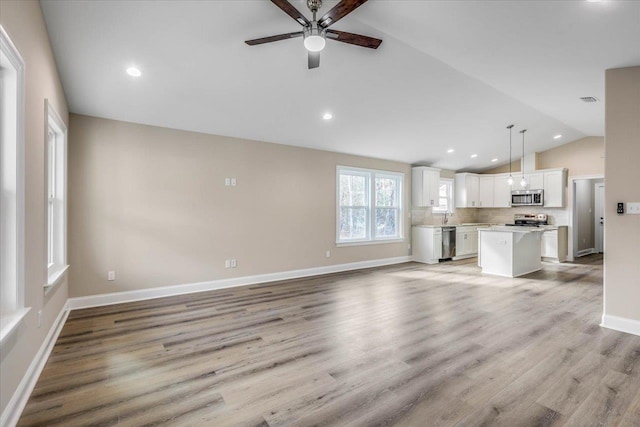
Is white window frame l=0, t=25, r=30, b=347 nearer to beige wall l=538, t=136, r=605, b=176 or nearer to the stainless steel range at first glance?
the stainless steel range

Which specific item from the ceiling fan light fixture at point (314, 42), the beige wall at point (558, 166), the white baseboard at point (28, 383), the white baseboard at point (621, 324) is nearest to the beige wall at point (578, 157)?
the beige wall at point (558, 166)

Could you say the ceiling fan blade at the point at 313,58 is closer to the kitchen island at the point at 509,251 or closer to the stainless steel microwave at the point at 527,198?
the kitchen island at the point at 509,251

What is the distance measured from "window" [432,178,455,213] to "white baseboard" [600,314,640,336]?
5196mm

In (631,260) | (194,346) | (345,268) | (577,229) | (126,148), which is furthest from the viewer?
(577,229)

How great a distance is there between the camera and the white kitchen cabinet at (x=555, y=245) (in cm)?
751

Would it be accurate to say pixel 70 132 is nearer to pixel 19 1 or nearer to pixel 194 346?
pixel 19 1

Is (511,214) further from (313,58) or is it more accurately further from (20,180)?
(20,180)

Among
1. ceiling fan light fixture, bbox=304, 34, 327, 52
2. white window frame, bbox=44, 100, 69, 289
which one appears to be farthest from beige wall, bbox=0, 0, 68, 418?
ceiling fan light fixture, bbox=304, 34, 327, 52

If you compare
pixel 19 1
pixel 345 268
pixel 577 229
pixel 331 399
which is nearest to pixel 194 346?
pixel 331 399

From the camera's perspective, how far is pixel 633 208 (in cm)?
319

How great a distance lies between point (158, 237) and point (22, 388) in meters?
2.55

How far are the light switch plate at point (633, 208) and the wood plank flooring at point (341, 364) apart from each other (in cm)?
127

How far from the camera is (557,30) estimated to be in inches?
104

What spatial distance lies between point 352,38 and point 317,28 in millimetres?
319
